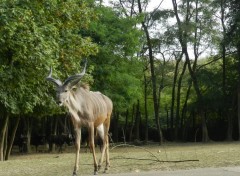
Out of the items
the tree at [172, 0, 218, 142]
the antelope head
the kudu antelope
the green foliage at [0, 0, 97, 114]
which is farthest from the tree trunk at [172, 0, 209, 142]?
the antelope head

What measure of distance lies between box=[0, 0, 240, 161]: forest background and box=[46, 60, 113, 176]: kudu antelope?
513 centimetres

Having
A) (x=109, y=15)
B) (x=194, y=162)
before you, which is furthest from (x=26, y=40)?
(x=109, y=15)

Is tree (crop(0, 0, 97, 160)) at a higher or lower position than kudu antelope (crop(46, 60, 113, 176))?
higher

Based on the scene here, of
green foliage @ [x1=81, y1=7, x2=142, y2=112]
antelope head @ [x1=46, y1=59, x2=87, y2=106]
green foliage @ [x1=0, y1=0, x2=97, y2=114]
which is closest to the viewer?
antelope head @ [x1=46, y1=59, x2=87, y2=106]

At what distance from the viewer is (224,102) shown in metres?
49.1

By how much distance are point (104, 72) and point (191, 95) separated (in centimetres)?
2644

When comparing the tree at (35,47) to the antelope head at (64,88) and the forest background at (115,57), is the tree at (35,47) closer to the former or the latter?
the forest background at (115,57)

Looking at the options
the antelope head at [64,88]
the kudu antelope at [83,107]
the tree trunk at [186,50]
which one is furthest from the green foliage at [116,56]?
the antelope head at [64,88]

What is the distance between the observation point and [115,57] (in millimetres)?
35656

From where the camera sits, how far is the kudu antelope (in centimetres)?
1184

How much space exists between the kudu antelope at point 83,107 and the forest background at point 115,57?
5.13m

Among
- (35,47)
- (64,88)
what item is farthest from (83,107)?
(35,47)

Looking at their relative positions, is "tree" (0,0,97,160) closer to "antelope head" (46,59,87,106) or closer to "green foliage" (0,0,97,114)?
"green foliage" (0,0,97,114)

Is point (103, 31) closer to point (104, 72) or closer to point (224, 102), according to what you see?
point (104, 72)
